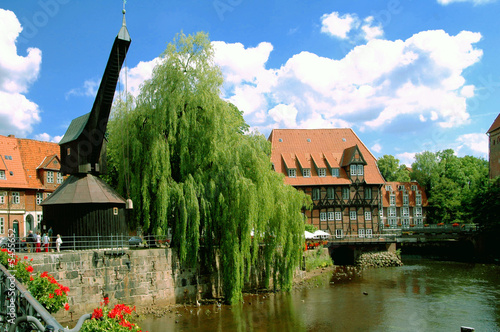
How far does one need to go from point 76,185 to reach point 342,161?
31.9 meters

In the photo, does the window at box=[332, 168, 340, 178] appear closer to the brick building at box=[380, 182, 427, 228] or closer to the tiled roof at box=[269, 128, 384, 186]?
the tiled roof at box=[269, 128, 384, 186]

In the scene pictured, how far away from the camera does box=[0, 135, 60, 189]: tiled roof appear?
3117 cm

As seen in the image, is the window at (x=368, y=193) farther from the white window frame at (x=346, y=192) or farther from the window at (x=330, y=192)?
the window at (x=330, y=192)

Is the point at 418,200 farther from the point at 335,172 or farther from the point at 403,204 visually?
the point at 335,172

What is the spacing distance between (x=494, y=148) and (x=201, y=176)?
50.8 meters

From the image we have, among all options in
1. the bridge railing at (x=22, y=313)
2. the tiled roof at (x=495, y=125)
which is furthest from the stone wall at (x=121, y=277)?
the tiled roof at (x=495, y=125)

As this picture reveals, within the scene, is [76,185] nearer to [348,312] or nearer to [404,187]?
[348,312]

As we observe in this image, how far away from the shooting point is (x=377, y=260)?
38.1 metres

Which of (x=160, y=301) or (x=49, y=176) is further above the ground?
(x=49, y=176)

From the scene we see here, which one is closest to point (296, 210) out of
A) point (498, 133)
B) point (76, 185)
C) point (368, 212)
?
point (76, 185)

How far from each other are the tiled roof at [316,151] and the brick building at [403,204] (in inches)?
739

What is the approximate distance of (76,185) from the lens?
19.0 meters

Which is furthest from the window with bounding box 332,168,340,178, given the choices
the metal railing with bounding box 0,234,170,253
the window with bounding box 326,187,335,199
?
the metal railing with bounding box 0,234,170,253

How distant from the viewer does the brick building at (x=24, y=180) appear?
30406 millimetres
